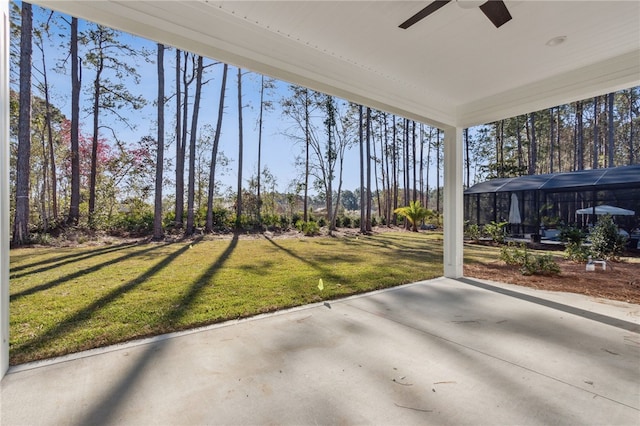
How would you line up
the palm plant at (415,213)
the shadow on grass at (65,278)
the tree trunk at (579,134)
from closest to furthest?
the shadow on grass at (65,278) → the palm plant at (415,213) → the tree trunk at (579,134)

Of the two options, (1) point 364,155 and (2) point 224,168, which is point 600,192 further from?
(2) point 224,168

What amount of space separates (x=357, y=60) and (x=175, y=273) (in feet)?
13.4

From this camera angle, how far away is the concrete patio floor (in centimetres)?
156

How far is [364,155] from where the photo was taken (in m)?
12.2

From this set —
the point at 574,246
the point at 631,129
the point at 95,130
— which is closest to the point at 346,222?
the point at 574,246

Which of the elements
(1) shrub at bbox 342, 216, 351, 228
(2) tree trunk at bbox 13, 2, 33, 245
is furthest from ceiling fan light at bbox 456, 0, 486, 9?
(1) shrub at bbox 342, 216, 351, 228

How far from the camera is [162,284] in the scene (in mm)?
4191

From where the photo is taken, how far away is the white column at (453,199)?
4.62 metres

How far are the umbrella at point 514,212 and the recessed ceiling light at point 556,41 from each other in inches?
314

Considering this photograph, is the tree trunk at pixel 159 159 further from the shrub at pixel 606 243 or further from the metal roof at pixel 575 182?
the metal roof at pixel 575 182

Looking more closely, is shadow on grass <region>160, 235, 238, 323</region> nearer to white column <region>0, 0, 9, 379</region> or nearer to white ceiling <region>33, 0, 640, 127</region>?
white column <region>0, 0, 9, 379</region>

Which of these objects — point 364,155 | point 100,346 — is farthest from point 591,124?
point 100,346

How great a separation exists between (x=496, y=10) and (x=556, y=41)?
1.25 meters

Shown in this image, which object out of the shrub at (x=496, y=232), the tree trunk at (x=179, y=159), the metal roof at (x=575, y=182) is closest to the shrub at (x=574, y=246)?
the shrub at (x=496, y=232)
